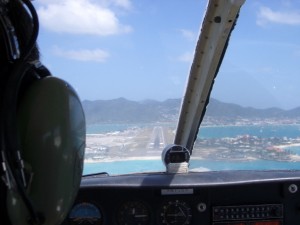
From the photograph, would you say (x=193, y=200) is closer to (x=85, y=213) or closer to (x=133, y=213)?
(x=133, y=213)

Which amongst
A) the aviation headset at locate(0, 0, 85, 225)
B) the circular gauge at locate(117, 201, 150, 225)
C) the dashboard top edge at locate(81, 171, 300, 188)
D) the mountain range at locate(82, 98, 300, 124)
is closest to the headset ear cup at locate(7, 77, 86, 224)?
the aviation headset at locate(0, 0, 85, 225)

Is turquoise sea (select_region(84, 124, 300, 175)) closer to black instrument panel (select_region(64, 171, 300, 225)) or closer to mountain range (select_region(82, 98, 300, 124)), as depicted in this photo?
mountain range (select_region(82, 98, 300, 124))

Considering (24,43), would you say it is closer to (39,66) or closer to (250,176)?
(39,66)

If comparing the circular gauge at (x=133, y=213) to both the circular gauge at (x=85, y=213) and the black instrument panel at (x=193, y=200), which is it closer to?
the black instrument panel at (x=193, y=200)

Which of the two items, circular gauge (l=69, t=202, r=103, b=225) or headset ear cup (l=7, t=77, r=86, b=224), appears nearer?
headset ear cup (l=7, t=77, r=86, b=224)

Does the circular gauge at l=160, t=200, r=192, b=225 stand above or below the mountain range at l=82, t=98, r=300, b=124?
below

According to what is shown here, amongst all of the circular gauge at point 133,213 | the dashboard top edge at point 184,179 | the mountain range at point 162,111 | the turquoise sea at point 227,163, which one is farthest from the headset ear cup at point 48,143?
the mountain range at point 162,111
